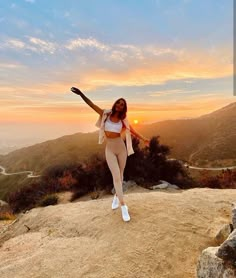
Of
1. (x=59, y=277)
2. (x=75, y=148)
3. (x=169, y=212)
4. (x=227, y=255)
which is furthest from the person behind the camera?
(x=75, y=148)

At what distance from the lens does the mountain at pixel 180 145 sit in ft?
161

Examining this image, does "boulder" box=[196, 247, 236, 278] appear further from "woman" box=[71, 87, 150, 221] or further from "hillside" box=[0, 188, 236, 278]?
"woman" box=[71, 87, 150, 221]

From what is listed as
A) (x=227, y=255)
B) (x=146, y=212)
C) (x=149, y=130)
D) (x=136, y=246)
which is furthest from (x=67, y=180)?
(x=149, y=130)

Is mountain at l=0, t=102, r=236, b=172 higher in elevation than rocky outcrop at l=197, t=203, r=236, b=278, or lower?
lower

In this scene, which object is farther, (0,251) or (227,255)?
(0,251)

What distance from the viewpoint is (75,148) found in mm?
66125

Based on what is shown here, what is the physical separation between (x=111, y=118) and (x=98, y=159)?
1079 centimetres

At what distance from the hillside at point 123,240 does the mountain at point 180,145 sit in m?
36.3

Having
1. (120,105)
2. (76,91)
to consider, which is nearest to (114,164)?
(120,105)

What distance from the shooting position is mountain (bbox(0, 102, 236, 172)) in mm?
49094

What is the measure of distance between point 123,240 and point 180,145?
56.1 metres

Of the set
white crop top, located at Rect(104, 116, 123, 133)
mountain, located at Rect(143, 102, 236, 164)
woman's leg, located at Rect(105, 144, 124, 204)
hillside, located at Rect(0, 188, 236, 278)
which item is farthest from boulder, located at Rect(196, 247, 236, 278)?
mountain, located at Rect(143, 102, 236, 164)

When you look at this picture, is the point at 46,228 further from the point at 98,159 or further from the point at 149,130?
the point at 149,130

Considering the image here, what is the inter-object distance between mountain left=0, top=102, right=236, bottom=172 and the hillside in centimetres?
3630
